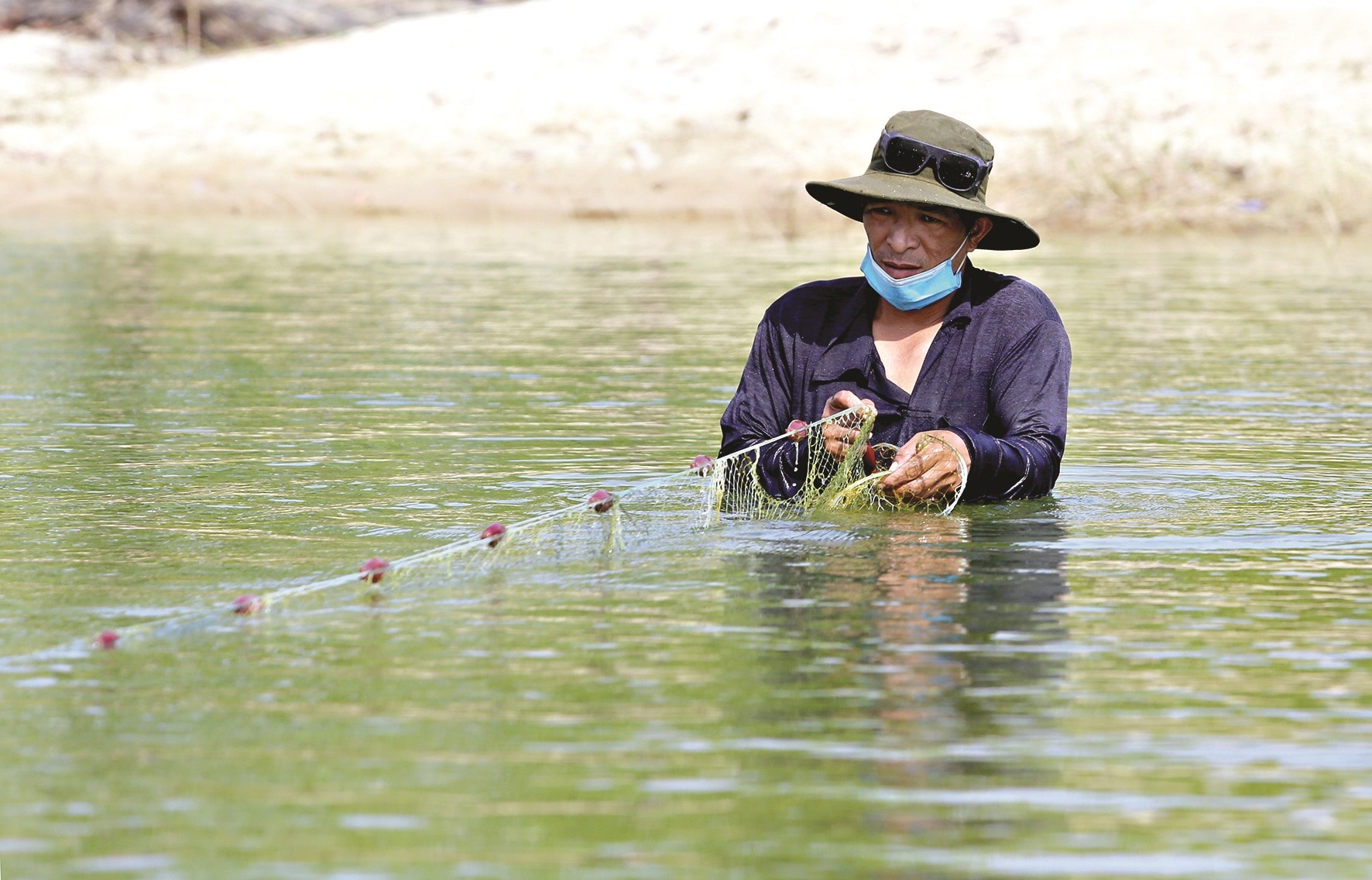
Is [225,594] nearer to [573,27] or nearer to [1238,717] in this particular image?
[1238,717]

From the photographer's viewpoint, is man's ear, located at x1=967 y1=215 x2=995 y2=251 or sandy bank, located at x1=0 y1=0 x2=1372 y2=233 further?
sandy bank, located at x1=0 y1=0 x2=1372 y2=233

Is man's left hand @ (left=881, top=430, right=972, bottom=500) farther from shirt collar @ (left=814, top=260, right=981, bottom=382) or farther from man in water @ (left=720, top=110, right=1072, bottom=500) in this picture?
shirt collar @ (left=814, top=260, right=981, bottom=382)

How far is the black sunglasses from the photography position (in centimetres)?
668

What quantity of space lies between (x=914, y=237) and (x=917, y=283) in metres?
0.15

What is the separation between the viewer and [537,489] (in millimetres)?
7953

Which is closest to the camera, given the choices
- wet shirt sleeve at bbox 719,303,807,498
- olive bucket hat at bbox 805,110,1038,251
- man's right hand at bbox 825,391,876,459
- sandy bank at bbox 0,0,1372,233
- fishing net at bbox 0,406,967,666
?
fishing net at bbox 0,406,967,666

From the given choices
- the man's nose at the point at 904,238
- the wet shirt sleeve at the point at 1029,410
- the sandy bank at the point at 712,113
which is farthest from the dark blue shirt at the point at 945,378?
the sandy bank at the point at 712,113

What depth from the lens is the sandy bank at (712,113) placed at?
25.9 metres

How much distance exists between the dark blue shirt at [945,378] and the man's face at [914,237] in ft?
0.75

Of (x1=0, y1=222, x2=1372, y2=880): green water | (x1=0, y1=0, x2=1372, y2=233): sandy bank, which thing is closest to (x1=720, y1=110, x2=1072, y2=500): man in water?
(x1=0, y1=222, x2=1372, y2=880): green water

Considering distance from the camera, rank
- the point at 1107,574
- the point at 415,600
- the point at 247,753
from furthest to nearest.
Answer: the point at 1107,574
the point at 415,600
the point at 247,753

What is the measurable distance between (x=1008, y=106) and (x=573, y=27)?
6.77m

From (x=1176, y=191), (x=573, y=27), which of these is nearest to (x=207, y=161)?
(x=573, y=27)

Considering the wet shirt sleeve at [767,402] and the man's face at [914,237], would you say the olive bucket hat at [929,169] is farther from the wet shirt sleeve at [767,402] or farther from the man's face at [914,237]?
the wet shirt sleeve at [767,402]
